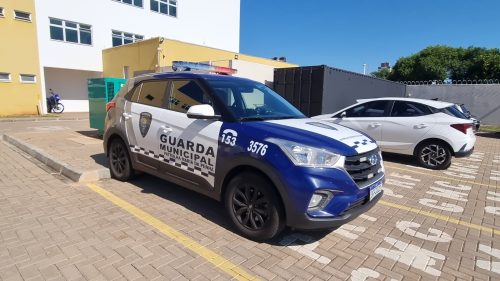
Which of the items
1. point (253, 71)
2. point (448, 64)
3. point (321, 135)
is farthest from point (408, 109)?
point (448, 64)

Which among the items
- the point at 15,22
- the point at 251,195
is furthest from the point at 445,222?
the point at 15,22

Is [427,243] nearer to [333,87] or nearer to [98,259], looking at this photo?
[98,259]

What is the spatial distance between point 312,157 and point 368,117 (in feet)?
18.8

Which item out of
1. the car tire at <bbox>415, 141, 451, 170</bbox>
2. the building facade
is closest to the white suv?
the car tire at <bbox>415, 141, 451, 170</bbox>

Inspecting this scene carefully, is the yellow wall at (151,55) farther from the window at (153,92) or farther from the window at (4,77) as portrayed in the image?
the window at (153,92)

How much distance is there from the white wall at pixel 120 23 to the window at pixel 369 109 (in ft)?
66.1

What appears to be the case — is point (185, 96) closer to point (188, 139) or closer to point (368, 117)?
point (188, 139)

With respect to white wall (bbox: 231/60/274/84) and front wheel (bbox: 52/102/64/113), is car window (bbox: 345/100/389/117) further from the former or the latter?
front wheel (bbox: 52/102/64/113)

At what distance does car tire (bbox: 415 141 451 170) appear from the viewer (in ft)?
24.1

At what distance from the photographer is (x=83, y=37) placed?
22250mm

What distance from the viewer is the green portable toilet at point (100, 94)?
936cm

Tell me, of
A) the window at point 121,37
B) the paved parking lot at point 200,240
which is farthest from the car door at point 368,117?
the window at point 121,37

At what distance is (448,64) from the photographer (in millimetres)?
36344

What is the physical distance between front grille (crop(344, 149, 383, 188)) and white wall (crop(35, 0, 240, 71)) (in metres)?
22.7
